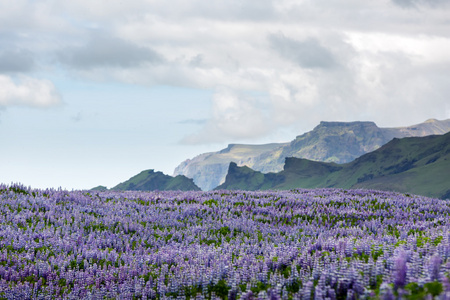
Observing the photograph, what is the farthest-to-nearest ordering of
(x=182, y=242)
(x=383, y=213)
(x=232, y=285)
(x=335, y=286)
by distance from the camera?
(x=383, y=213) → (x=182, y=242) → (x=232, y=285) → (x=335, y=286)

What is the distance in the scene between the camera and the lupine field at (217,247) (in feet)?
24.9

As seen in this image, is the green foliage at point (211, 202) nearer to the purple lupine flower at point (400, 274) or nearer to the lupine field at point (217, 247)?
the lupine field at point (217, 247)

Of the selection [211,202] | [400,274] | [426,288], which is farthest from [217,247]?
[211,202]

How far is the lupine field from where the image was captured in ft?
24.9

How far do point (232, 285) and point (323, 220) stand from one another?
11.5 metres

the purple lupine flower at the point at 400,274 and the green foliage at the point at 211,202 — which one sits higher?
the green foliage at the point at 211,202

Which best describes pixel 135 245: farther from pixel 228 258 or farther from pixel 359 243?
pixel 359 243

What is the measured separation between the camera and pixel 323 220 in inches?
749

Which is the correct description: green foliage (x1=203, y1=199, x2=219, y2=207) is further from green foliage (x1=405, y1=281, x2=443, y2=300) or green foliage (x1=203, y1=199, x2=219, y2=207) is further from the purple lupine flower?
green foliage (x1=405, y1=281, x2=443, y2=300)

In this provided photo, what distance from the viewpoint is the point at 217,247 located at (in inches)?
516

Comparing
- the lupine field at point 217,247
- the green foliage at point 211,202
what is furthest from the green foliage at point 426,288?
the green foliage at point 211,202

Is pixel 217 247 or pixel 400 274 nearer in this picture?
pixel 400 274

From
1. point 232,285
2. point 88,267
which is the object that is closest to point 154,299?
point 232,285

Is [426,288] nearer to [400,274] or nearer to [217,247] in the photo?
[400,274]
